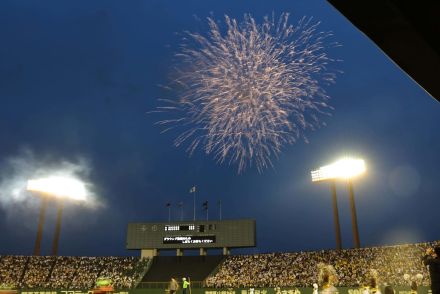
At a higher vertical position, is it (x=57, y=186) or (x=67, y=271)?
(x=57, y=186)

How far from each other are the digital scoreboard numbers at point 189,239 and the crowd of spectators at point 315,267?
4.42 m

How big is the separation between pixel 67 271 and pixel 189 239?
1904cm

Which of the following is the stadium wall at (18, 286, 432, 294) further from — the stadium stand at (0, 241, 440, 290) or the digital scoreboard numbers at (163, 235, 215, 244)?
the digital scoreboard numbers at (163, 235, 215, 244)

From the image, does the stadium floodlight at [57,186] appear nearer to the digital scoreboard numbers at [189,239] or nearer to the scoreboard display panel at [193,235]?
the scoreboard display panel at [193,235]

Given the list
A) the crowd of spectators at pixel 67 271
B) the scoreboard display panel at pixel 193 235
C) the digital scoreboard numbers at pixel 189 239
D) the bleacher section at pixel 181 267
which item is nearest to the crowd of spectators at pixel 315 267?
the bleacher section at pixel 181 267

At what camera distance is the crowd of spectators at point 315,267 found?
45.1 m

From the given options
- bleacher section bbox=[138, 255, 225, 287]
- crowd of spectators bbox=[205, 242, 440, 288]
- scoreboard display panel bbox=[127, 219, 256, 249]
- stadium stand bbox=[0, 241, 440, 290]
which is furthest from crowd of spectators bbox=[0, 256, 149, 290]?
crowd of spectators bbox=[205, 242, 440, 288]

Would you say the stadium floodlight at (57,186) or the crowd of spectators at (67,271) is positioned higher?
the stadium floodlight at (57,186)

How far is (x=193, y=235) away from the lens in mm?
66375

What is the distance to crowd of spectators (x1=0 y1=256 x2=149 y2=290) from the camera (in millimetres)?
57125

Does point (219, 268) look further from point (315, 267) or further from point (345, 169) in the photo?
point (345, 169)

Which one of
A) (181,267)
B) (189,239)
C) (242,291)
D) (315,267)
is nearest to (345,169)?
(315,267)

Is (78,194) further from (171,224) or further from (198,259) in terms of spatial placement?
(198,259)

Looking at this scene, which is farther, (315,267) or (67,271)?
(67,271)
